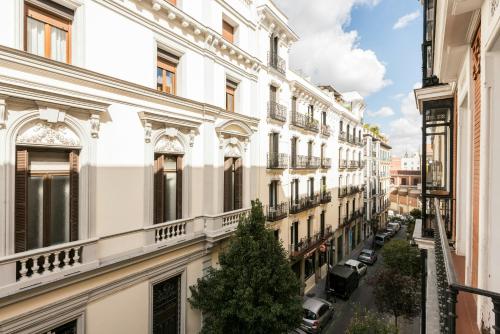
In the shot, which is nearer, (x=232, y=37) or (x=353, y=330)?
(x=353, y=330)

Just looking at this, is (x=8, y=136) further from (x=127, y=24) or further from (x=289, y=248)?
(x=289, y=248)

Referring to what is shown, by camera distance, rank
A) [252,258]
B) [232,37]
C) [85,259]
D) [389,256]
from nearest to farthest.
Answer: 1. [85,259]
2. [252,258]
3. [232,37]
4. [389,256]

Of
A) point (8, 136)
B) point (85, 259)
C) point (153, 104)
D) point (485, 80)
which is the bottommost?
point (85, 259)

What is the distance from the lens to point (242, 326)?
870cm

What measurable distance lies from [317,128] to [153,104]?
14.6m

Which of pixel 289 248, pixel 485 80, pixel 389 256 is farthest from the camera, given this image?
pixel 389 256

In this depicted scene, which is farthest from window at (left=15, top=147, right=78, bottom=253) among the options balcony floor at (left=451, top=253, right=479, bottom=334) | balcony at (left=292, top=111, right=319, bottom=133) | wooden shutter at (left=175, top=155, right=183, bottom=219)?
balcony at (left=292, top=111, right=319, bottom=133)

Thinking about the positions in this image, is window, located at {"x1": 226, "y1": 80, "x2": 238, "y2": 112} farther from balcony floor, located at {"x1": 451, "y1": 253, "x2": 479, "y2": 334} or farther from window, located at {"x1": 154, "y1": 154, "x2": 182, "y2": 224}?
balcony floor, located at {"x1": 451, "y1": 253, "x2": 479, "y2": 334}

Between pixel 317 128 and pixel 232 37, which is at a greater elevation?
pixel 232 37

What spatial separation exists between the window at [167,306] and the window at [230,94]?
7520 millimetres

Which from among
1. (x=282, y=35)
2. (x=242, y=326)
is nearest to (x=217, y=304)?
(x=242, y=326)

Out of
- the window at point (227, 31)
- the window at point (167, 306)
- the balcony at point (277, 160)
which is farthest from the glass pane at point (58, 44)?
the balcony at point (277, 160)

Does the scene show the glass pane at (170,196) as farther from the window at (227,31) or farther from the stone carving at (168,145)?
the window at (227,31)

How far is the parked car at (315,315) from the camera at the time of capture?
13727 mm
